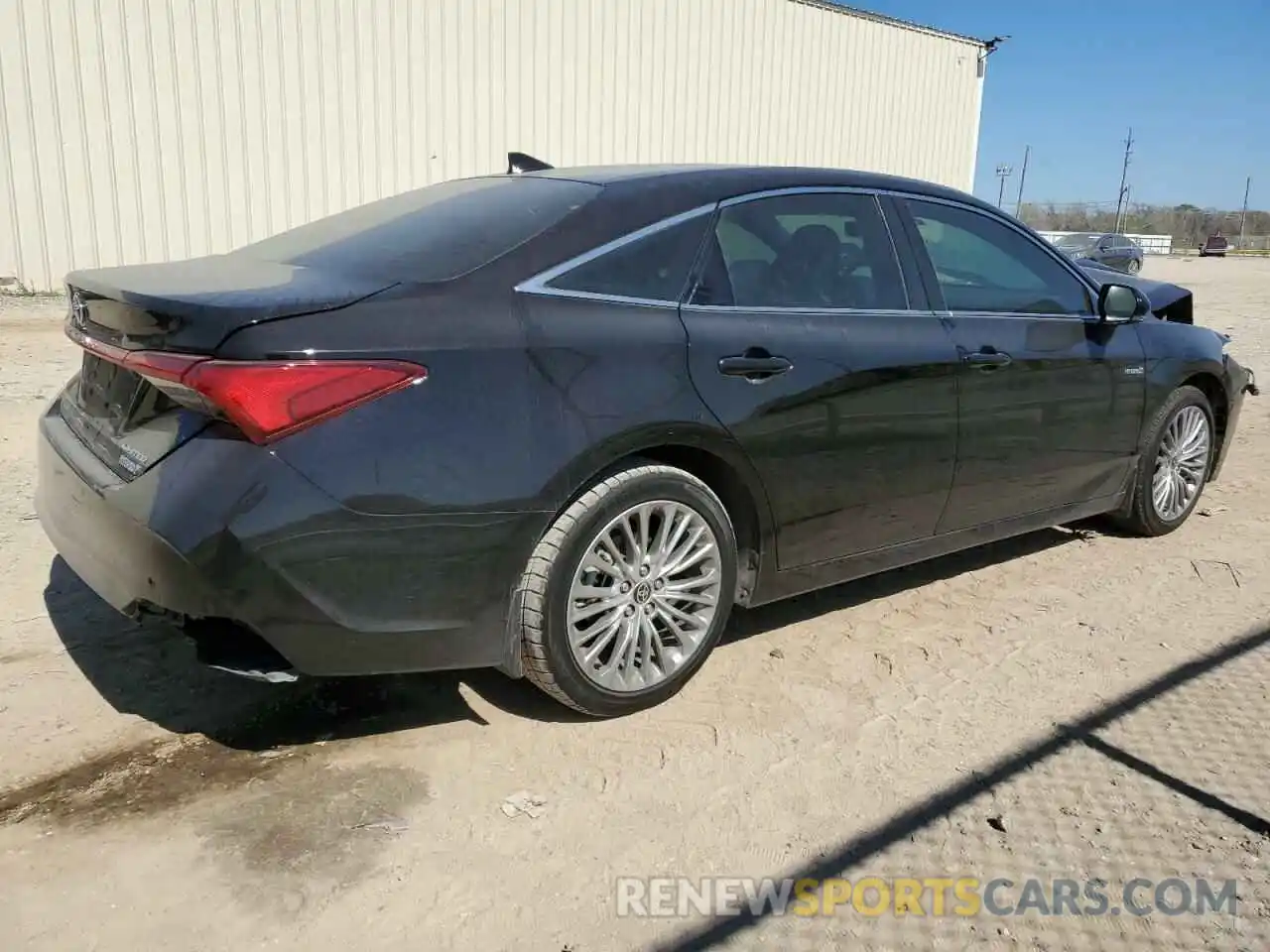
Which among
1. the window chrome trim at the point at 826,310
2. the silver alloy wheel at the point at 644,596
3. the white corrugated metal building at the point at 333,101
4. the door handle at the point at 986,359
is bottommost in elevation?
the silver alloy wheel at the point at 644,596

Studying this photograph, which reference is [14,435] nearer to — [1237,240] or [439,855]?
[439,855]

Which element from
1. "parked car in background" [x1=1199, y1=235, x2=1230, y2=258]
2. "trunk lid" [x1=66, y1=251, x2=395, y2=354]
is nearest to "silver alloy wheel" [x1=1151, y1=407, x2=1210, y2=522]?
"trunk lid" [x1=66, y1=251, x2=395, y2=354]

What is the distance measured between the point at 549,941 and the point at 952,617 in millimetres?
2253

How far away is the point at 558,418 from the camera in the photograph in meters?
2.67

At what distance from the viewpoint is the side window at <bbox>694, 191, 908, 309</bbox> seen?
3.15m

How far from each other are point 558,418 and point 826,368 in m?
1.01

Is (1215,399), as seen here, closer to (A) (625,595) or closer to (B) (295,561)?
(A) (625,595)

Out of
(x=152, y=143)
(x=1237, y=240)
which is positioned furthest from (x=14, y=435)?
(x=1237, y=240)

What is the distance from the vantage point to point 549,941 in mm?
2121

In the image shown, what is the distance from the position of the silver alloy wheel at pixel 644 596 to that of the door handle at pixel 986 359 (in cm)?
131

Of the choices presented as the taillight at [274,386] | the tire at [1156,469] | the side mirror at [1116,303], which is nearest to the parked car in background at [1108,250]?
the tire at [1156,469]

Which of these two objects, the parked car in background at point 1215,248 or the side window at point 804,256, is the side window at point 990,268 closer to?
the side window at point 804,256

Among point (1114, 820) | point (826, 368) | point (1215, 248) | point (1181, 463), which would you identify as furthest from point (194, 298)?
point (1215, 248)

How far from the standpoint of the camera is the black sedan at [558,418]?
2.36 metres
